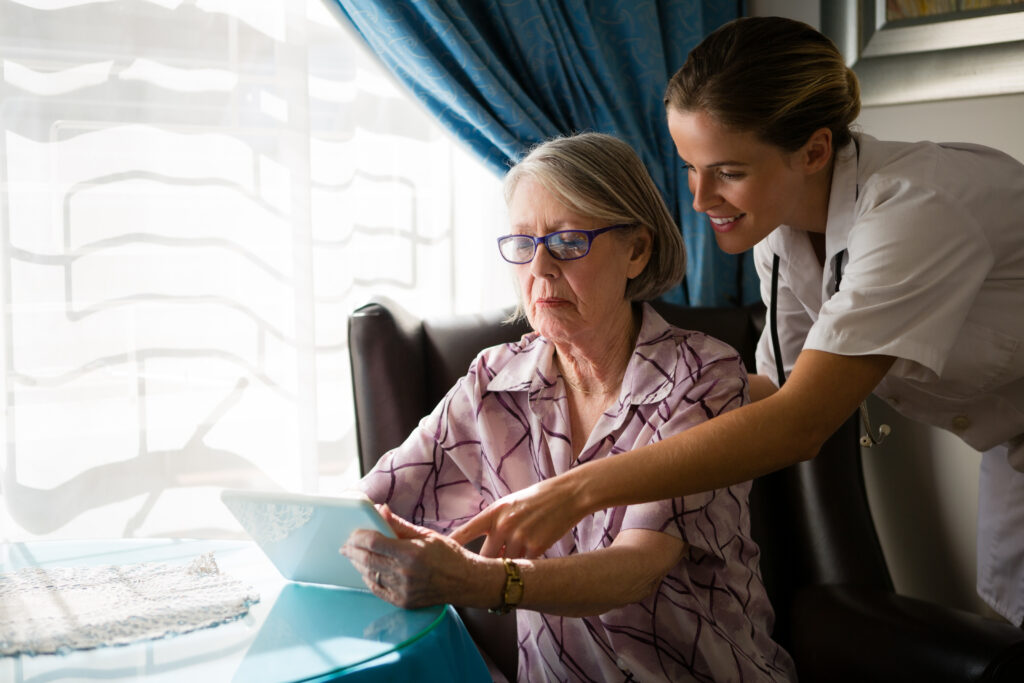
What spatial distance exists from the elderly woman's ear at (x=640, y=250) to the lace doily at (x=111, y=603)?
0.80 metres

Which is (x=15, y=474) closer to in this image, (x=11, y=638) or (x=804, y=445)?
(x=11, y=638)

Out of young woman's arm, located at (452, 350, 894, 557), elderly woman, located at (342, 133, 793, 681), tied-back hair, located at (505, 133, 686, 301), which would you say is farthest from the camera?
tied-back hair, located at (505, 133, 686, 301)

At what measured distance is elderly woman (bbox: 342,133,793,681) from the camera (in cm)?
132

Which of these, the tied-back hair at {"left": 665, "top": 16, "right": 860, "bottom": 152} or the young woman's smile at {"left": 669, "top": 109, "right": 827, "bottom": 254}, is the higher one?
the tied-back hair at {"left": 665, "top": 16, "right": 860, "bottom": 152}

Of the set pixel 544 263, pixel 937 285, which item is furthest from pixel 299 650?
pixel 937 285

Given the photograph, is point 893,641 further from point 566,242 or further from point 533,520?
point 566,242

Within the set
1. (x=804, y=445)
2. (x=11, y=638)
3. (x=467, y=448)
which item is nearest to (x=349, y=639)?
(x=11, y=638)

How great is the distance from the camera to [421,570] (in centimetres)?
108

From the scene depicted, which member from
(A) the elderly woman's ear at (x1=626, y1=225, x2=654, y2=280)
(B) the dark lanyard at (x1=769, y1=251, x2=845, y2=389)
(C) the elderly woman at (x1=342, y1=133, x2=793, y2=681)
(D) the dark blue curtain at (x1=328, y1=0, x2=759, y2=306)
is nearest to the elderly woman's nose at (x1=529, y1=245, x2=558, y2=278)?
(C) the elderly woman at (x1=342, y1=133, x2=793, y2=681)

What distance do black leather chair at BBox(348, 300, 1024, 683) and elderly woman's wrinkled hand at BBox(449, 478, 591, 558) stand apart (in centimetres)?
69

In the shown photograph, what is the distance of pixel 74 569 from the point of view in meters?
1.27

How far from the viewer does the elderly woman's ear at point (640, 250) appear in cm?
153

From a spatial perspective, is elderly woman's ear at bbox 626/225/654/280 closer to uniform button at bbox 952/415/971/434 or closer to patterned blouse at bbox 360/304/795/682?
patterned blouse at bbox 360/304/795/682

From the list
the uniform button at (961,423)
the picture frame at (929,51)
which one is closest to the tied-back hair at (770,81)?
the uniform button at (961,423)
